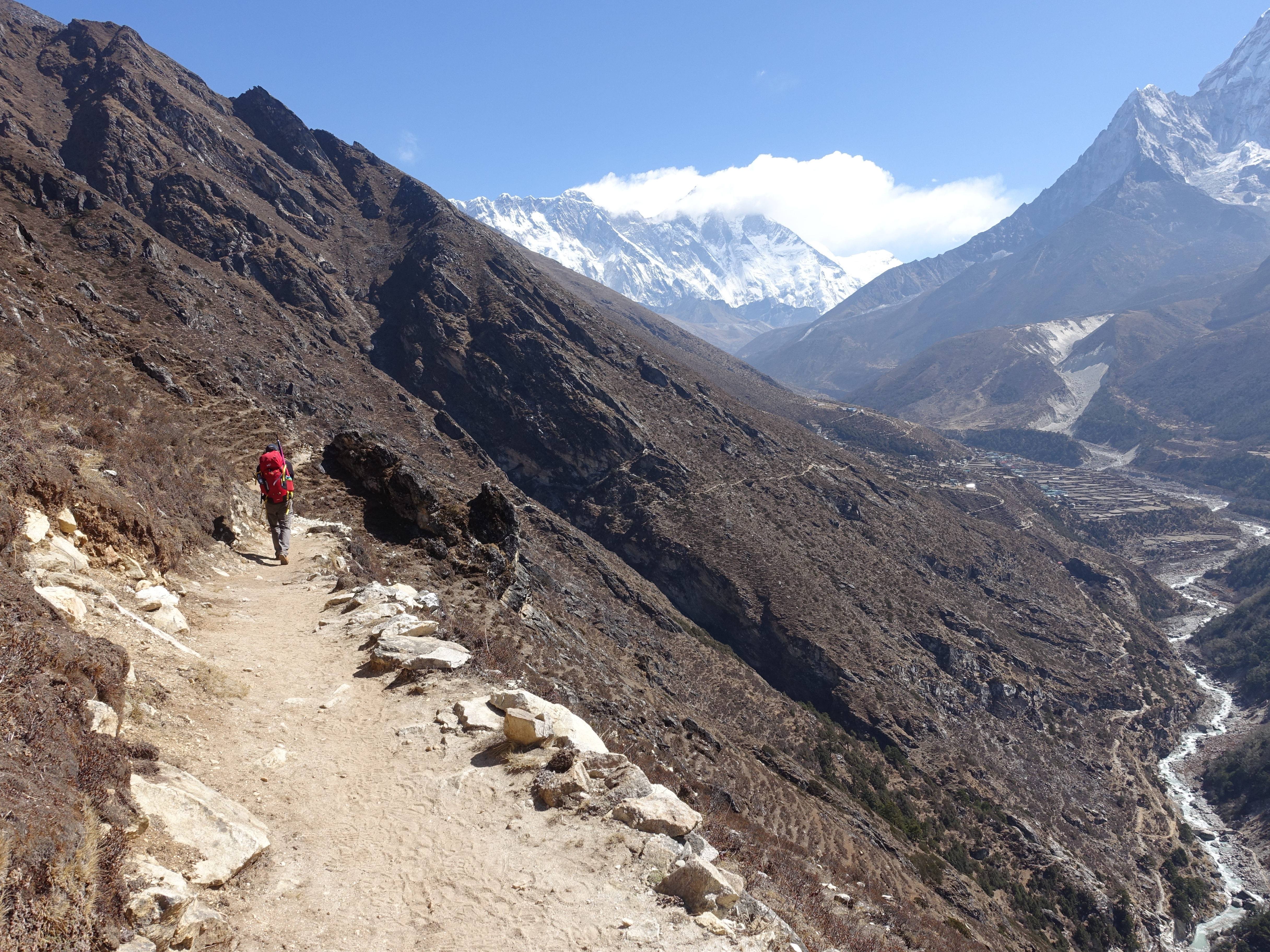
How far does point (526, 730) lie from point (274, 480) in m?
8.71

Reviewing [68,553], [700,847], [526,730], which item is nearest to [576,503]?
[68,553]

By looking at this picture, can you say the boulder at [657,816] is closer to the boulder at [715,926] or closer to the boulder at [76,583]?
the boulder at [715,926]

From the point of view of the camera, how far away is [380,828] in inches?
247

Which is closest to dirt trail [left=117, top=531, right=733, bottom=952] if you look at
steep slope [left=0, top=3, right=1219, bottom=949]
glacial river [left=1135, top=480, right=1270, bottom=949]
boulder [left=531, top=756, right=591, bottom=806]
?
boulder [left=531, top=756, right=591, bottom=806]

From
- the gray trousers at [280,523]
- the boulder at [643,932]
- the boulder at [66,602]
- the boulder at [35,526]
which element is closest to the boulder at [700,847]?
the boulder at [643,932]

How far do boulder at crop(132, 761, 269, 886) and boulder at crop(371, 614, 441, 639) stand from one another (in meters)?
4.55

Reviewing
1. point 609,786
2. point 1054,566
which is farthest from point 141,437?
point 1054,566

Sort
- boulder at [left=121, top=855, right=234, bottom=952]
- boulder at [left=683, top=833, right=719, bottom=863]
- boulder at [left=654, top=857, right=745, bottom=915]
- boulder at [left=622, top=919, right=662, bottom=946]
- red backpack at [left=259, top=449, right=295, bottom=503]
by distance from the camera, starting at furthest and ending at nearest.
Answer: red backpack at [left=259, top=449, right=295, bottom=503]
boulder at [left=683, top=833, right=719, bottom=863]
boulder at [left=654, top=857, right=745, bottom=915]
boulder at [left=622, top=919, right=662, bottom=946]
boulder at [left=121, top=855, right=234, bottom=952]

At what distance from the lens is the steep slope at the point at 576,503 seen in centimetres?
1642

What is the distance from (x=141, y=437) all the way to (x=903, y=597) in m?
68.9

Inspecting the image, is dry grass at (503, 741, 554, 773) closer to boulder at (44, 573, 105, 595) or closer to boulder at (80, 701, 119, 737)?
boulder at (80, 701, 119, 737)

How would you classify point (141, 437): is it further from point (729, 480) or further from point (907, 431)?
point (907, 431)

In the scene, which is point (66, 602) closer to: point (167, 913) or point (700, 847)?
point (167, 913)

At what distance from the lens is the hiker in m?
13.1
